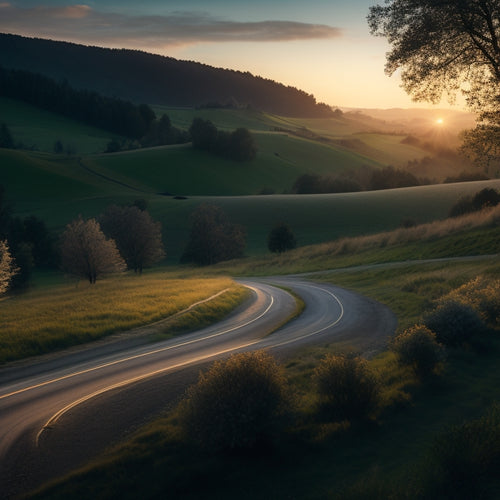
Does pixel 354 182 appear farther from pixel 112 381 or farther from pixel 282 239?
pixel 112 381

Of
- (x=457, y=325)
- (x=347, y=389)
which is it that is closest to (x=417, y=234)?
(x=457, y=325)

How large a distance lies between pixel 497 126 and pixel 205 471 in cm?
2230

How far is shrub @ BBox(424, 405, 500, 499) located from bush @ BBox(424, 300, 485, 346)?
27.9ft

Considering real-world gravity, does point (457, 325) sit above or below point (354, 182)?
below

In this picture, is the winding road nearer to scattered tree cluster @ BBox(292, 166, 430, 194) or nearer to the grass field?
the grass field

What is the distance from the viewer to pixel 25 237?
79.0 meters

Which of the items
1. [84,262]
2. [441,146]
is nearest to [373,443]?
[84,262]

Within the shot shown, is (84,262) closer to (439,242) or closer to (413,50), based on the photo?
(439,242)

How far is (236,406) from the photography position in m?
10.7

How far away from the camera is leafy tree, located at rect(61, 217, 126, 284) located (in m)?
49.0

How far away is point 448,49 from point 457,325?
12907 mm

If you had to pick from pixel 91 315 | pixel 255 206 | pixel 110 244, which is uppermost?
pixel 255 206

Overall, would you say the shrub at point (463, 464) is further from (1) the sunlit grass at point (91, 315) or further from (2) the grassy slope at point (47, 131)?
(2) the grassy slope at point (47, 131)

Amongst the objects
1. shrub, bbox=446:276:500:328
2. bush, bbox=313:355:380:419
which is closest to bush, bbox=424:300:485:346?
shrub, bbox=446:276:500:328
